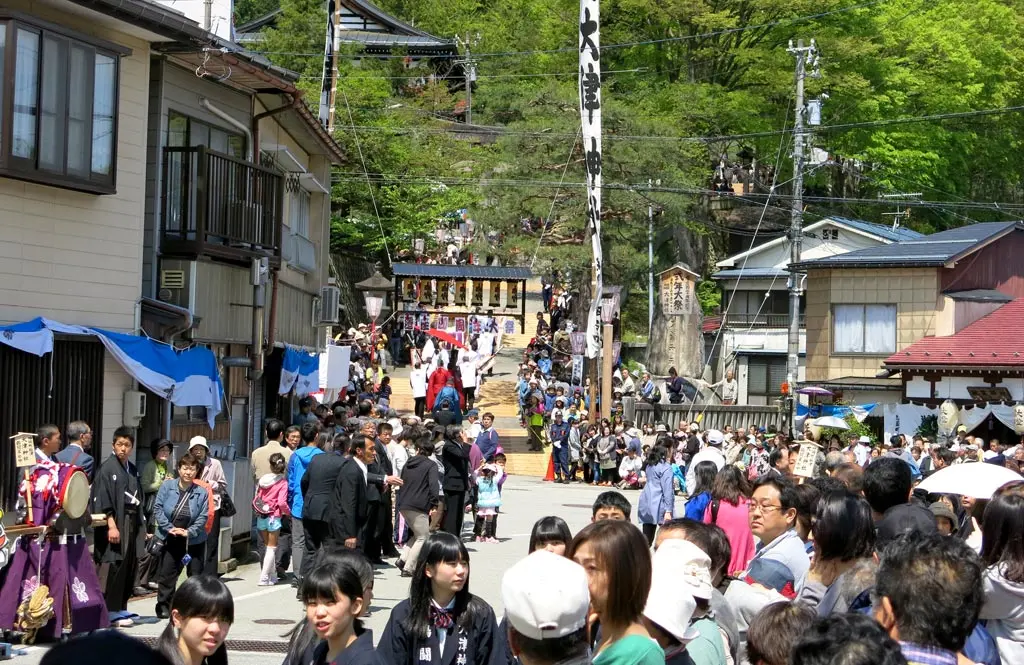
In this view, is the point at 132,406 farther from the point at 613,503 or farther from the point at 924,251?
the point at 924,251

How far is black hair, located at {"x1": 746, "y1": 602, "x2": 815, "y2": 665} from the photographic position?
4.94 metres

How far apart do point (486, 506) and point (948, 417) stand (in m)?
18.3

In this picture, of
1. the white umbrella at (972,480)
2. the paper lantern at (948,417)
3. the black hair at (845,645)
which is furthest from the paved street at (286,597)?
the paper lantern at (948,417)

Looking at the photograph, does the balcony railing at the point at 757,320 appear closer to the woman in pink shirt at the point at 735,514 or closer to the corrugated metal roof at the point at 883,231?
the corrugated metal roof at the point at 883,231

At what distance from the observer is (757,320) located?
4988 centimetres

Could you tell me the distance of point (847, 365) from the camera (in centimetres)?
4006

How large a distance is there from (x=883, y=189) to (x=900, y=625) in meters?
49.9

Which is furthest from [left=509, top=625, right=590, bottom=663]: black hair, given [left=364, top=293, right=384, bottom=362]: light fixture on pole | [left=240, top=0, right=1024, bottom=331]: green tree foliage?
[left=364, top=293, right=384, bottom=362]: light fixture on pole

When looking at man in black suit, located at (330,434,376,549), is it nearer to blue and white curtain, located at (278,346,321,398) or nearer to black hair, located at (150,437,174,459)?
black hair, located at (150,437,174,459)

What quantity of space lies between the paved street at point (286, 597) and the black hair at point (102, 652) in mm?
8174

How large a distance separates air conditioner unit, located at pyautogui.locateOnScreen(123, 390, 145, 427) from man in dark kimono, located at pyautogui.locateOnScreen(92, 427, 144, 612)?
2270 millimetres

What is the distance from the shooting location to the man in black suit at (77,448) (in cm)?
1290

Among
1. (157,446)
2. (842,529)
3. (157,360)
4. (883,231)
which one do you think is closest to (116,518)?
(157,446)

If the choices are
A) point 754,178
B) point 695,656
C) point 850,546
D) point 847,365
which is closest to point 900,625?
point 695,656
